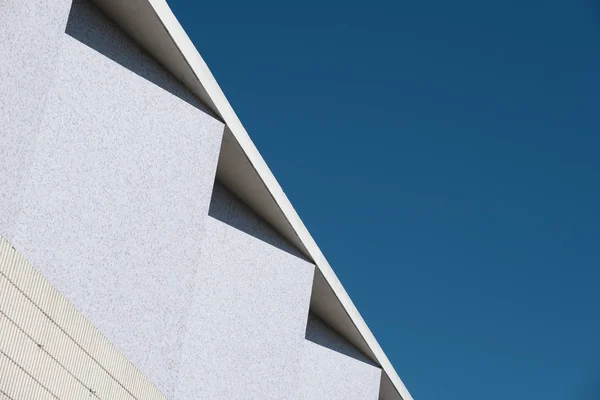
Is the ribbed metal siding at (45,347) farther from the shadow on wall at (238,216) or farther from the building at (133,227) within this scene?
the shadow on wall at (238,216)

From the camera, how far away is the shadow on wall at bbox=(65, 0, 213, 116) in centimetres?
1355

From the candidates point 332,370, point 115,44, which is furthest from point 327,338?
point 115,44

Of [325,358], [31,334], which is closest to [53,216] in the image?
[31,334]

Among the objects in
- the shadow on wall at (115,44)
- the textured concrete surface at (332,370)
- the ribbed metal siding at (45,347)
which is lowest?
the ribbed metal siding at (45,347)

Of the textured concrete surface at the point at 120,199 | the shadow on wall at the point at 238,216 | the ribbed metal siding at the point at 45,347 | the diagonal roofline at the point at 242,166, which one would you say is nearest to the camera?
the ribbed metal siding at the point at 45,347

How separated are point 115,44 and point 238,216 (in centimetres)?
502

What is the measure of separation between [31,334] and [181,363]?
5.56m

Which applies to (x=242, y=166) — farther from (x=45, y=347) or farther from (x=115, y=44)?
(x=45, y=347)

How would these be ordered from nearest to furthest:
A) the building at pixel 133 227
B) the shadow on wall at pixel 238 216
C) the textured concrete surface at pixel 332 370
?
the building at pixel 133 227
the shadow on wall at pixel 238 216
the textured concrete surface at pixel 332 370

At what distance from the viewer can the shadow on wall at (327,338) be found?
73.2ft

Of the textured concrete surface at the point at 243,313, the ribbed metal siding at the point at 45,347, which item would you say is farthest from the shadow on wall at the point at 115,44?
the ribbed metal siding at the point at 45,347

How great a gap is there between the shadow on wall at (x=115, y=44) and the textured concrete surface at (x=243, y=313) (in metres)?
2.97

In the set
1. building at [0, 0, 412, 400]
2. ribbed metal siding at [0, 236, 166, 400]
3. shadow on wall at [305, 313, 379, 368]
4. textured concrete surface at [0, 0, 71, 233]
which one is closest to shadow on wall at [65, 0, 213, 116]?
building at [0, 0, 412, 400]

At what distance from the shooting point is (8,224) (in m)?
10.8
